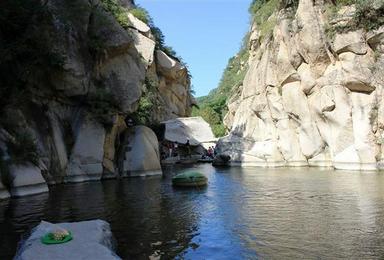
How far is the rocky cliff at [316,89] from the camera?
39.2 metres

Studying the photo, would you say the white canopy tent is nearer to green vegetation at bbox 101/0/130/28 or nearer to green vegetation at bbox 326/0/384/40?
green vegetation at bbox 101/0/130/28

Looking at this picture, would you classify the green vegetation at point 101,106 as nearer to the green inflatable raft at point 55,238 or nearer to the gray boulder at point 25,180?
the gray boulder at point 25,180

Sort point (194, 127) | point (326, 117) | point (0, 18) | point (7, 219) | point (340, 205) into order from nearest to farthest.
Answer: point (7, 219), point (340, 205), point (0, 18), point (326, 117), point (194, 127)

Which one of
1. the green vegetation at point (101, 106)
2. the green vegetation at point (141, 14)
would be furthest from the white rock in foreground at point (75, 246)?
the green vegetation at point (141, 14)

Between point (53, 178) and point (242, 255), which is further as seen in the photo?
point (53, 178)

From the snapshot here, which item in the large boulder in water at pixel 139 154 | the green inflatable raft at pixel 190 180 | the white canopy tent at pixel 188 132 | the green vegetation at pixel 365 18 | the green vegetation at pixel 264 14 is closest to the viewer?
the green inflatable raft at pixel 190 180

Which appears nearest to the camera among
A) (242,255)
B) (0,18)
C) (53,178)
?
(242,255)

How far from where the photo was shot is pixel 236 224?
1507 centimetres

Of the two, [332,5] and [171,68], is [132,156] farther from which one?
[171,68]

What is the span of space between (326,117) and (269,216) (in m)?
29.2

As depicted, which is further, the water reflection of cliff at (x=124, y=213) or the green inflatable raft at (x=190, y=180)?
the green inflatable raft at (x=190, y=180)

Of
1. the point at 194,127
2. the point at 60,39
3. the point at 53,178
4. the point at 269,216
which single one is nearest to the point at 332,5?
the point at 194,127

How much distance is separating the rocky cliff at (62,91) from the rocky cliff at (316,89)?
54.8 feet

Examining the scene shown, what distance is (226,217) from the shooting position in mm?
16547
